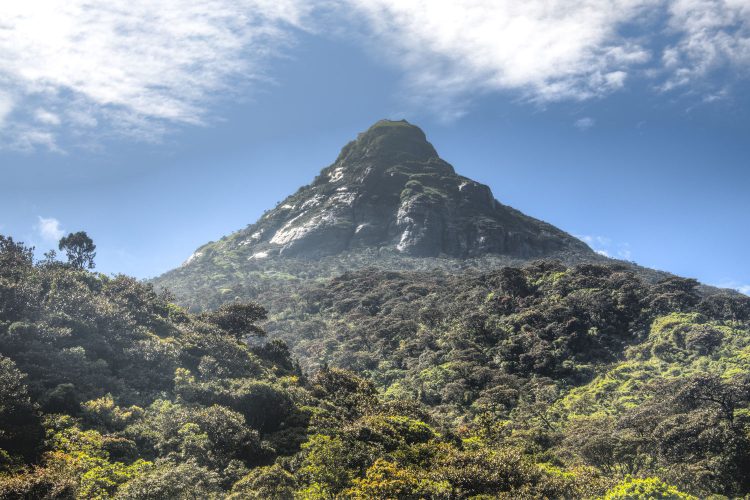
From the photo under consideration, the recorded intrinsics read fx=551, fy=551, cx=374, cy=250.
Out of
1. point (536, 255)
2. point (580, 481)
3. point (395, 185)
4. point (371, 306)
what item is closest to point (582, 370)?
point (580, 481)

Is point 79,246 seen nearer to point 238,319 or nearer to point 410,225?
point 238,319

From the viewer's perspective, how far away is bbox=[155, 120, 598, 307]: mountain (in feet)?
529

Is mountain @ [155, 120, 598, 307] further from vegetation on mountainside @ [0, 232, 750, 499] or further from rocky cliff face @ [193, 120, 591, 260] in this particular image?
vegetation on mountainside @ [0, 232, 750, 499]

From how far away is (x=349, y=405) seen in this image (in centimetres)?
5116

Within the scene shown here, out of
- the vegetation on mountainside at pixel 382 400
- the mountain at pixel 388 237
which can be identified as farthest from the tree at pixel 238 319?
the mountain at pixel 388 237

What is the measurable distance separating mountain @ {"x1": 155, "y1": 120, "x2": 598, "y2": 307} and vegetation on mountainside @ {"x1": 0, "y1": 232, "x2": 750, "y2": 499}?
76044 millimetres

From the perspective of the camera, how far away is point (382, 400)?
55844 millimetres

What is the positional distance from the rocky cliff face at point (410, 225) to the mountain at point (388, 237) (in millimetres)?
325

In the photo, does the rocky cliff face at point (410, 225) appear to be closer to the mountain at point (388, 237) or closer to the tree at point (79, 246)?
the mountain at point (388, 237)

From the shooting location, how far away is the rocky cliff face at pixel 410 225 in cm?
17062

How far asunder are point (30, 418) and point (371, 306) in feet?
253

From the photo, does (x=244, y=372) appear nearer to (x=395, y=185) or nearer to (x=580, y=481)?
(x=580, y=481)

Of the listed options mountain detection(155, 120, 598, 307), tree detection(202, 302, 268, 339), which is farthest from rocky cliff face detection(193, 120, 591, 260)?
tree detection(202, 302, 268, 339)

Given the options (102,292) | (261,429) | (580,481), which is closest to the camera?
(580,481)
